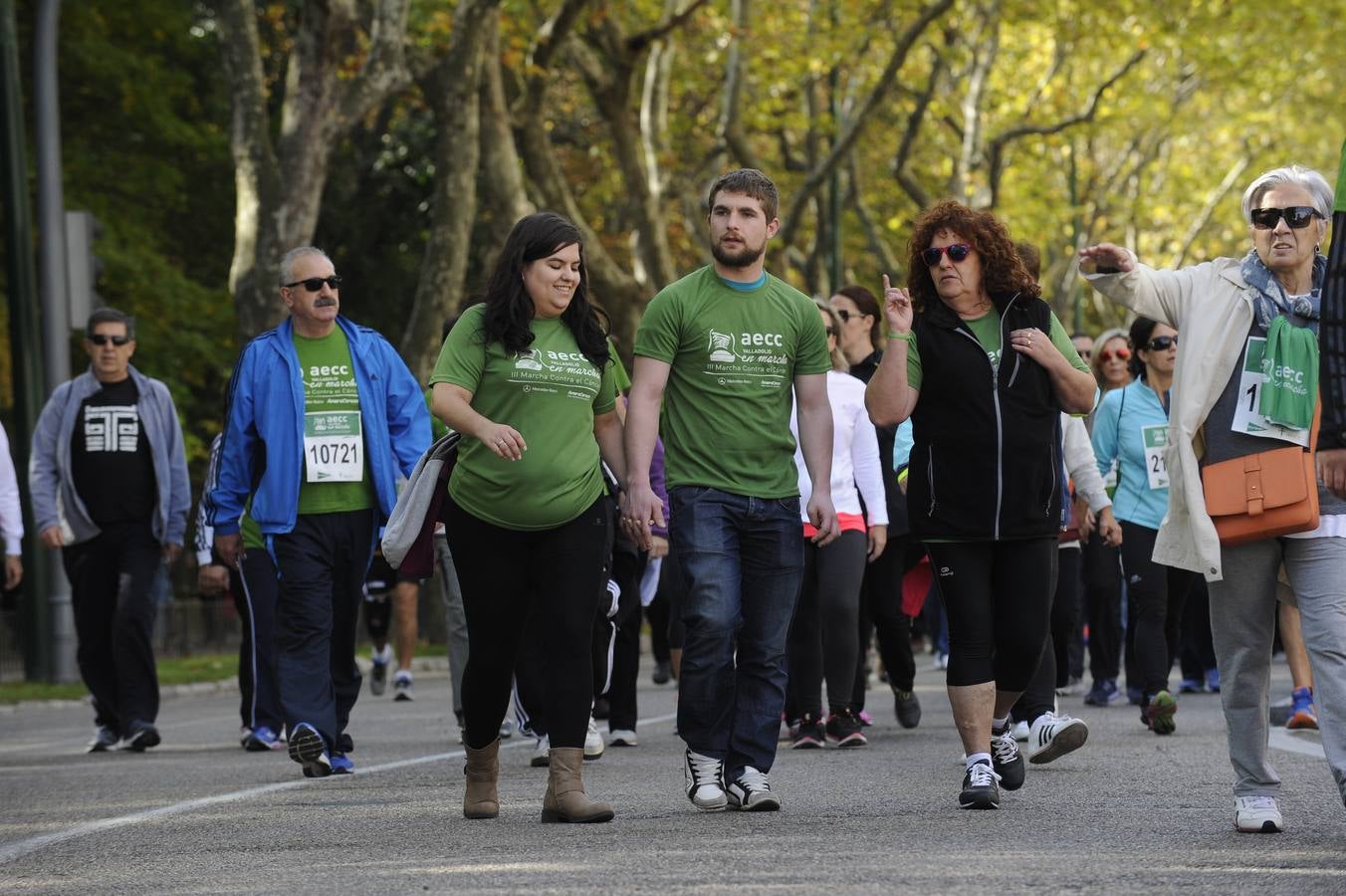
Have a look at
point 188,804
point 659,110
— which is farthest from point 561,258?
point 659,110

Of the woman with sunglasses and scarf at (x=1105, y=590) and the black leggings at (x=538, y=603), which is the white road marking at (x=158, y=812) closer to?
the black leggings at (x=538, y=603)

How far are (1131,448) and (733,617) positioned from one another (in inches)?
217

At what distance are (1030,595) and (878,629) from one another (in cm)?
428

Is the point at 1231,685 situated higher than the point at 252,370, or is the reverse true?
the point at 252,370

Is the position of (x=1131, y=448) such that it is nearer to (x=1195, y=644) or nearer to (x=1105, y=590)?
(x=1105, y=590)

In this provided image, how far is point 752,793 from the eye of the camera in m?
7.83

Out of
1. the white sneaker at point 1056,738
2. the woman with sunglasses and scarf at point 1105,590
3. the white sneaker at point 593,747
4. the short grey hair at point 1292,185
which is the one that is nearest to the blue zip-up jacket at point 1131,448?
the woman with sunglasses and scarf at point 1105,590

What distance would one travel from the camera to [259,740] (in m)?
11.6

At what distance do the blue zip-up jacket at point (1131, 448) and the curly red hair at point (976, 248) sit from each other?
4.79 metres

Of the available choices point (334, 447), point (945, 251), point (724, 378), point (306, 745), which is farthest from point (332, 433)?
point (945, 251)

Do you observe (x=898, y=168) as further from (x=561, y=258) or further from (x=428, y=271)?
(x=561, y=258)

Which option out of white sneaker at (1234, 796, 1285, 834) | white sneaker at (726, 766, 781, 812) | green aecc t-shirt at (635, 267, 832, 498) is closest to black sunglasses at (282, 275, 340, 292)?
green aecc t-shirt at (635, 267, 832, 498)

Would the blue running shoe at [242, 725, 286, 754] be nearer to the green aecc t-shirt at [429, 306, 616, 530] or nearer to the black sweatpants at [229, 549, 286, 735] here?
the black sweatpants at [229, 549, 286, 735]

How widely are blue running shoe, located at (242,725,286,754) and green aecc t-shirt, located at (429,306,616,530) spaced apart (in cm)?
422
